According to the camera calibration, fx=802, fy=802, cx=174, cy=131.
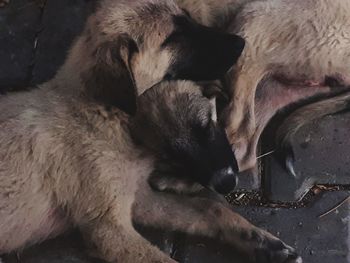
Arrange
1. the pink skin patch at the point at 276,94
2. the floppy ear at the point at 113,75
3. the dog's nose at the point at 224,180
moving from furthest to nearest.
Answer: the pink skin patch at the point at 276,94, the dog's nose at the point at 224,180, the floppy ear at the point at 113,75

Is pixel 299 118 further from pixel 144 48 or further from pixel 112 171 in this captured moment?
pixel 112 171

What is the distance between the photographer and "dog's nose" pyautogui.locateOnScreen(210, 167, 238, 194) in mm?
3768

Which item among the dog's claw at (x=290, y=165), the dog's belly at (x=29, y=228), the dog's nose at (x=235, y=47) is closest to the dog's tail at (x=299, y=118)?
the dog's claw at (x=290, y=165)

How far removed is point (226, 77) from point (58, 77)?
857 mm

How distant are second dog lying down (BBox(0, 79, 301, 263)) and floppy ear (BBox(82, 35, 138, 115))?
15 cm


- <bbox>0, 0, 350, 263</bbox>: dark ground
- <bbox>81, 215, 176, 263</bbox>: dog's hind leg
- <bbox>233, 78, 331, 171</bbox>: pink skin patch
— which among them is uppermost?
<bbox>233, 78, 331, 171</bbox>: pink skin patch

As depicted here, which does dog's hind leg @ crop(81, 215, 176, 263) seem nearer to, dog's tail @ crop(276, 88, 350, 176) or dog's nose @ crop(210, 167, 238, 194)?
dog's nose @ crop(210, 167, 238, 194)

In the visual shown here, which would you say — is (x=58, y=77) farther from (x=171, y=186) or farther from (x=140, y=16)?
(x=171, y=186)

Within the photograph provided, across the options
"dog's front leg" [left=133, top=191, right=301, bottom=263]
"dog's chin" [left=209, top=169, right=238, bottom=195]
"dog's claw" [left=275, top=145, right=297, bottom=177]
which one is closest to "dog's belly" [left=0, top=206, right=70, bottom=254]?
"dog's front leg" [left=133, top=191, right=301, bottom=263]

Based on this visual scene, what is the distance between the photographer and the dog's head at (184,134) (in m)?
3.80

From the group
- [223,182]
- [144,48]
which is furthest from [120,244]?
[144,48]

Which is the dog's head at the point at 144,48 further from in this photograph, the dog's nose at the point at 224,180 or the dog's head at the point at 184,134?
the dog's nose at the point at 224,180

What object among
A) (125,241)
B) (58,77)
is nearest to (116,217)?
(125,241)

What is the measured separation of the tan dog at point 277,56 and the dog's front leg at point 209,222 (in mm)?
377
